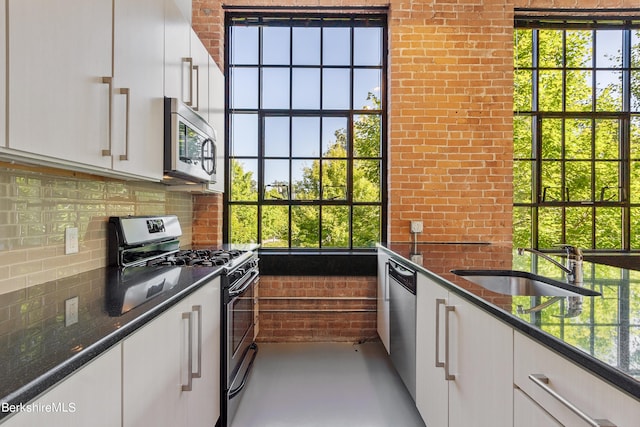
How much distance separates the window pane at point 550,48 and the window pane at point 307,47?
206 cm

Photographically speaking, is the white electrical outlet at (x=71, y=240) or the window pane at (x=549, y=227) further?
the window pane at (x=549, y=227)

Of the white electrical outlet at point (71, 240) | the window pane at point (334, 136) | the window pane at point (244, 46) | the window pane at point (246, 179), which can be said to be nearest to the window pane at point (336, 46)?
the window pane at point (334, 136)

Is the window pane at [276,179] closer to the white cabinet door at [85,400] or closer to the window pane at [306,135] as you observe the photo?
the window pane at [306,135]

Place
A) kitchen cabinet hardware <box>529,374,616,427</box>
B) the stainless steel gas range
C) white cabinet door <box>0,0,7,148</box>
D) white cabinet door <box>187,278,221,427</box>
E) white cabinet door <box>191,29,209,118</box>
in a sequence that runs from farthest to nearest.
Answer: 1. white cabinet door <box>191,29,209,118</box>
2. the stainless steel gas range
3. white cabinet door <box>187,278,221,427</box>
4. white cabinet door <box>0,0,7,148</box>
5. kitchen cabinet hardware <box>529,374,616,427</box>

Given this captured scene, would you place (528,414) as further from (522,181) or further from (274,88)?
(274,88)

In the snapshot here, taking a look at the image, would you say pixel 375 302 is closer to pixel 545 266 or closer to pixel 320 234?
pixel 320 234

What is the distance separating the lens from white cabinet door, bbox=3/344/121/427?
0.70 metres

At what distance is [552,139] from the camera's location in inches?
140

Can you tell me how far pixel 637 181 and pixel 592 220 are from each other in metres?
0.54

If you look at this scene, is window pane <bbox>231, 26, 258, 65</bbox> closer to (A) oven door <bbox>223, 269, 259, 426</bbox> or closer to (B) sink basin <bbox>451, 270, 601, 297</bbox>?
(A) oven door <bbox>223, 269, 259, 426</bbox>

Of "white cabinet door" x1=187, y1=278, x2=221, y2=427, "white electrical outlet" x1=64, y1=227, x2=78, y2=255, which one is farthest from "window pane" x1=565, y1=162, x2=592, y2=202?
"white electrical outlet" x1=64, y1=227, x2=78, y2=255

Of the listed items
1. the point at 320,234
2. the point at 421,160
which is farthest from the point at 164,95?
the point at 421,160

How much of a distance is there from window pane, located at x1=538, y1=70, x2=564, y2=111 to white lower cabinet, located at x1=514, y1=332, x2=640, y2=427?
3.21 meters

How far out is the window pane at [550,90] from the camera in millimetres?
3559
